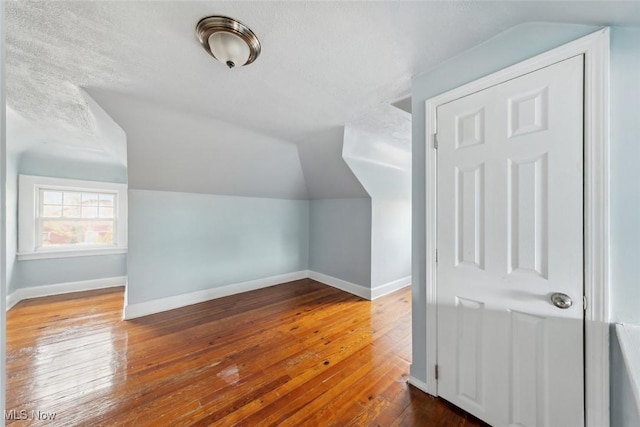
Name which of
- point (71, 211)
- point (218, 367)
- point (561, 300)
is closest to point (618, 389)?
point (561, 300)

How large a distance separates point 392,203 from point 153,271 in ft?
11.4

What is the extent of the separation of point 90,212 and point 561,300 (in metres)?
5.65

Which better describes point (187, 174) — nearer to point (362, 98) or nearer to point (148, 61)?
point (148, 61)

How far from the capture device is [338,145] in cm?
276

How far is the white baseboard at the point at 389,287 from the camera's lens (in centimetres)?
337

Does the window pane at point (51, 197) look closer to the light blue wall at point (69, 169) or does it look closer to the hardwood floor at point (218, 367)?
the light blue wall at point (69, 169)

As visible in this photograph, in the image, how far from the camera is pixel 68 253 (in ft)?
11.5

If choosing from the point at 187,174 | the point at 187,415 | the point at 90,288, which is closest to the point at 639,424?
the point at 187,415

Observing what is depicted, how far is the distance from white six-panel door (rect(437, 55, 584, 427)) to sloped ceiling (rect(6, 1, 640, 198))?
36 centimetres

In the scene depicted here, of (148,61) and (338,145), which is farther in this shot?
(338,145)

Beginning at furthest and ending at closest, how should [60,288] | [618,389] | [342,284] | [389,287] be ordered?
1. [342,284]
2. [389,287]
3. [60,288]
4. [618,389]

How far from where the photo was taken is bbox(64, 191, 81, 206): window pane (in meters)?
3.63

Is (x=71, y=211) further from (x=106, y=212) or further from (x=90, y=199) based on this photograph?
(x=106, y=212)

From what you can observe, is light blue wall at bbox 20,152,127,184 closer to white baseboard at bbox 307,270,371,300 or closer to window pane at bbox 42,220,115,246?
window pane at bbox 42,220,115,246
